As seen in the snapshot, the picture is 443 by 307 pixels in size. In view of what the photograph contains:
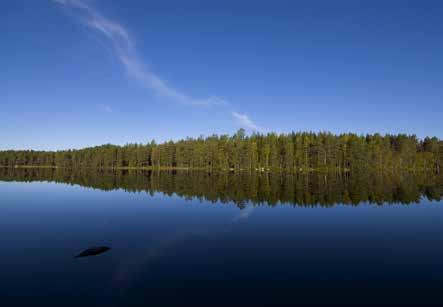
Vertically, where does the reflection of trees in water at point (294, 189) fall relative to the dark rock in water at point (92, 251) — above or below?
above

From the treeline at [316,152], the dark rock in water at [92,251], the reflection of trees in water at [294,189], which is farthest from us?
the treeline at [316,152]

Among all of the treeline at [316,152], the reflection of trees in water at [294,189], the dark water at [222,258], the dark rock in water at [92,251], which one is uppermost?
the treeline at [316,152]

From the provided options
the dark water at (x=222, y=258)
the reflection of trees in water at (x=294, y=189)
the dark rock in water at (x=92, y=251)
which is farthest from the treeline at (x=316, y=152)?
the dark rock in water at (x=92, y=251)

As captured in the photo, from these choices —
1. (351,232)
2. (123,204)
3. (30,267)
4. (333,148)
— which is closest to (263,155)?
(333,148)

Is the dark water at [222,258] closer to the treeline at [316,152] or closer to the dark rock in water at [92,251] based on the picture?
the dark rock in water at [92,251]

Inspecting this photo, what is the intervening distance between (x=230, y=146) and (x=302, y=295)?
135 meters

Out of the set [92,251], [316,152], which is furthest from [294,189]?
[316,152]

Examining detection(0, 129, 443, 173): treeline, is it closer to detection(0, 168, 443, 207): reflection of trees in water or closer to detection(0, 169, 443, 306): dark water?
detection(0, 168, 443, 207): reflection of trees in water

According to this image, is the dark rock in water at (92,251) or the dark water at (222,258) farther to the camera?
→ the dark rock in water at (92,251)

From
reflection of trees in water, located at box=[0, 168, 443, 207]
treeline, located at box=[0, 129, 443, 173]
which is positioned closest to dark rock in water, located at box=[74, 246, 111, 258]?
reflection of trees in water, located at box=[0, 168, 443, 207]

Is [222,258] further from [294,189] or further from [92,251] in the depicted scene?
[294,189]

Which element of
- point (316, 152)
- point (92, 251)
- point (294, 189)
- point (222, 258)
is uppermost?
point (316, 152)

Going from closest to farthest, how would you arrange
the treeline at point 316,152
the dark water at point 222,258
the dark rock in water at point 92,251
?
the dark water at point 222,258, the dark rock in water at point 92,251, the treeline at point 316,152

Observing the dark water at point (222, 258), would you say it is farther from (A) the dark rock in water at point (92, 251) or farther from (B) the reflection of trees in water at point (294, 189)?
(B) the reflection of trees in water at point (294, 189)
